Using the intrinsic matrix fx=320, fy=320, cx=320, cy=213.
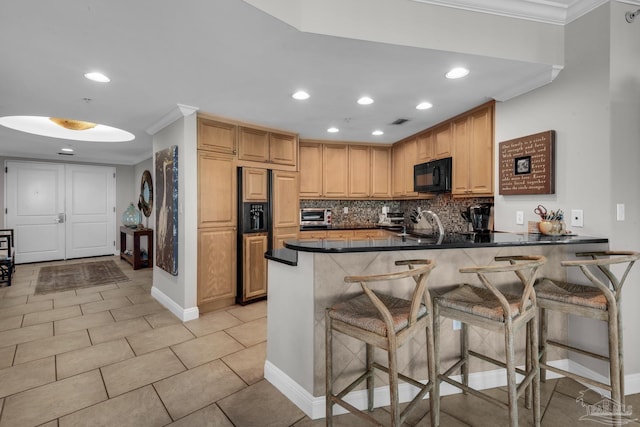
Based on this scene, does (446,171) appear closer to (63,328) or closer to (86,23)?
(86,23)

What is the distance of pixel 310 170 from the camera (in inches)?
191

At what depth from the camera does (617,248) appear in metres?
2.16

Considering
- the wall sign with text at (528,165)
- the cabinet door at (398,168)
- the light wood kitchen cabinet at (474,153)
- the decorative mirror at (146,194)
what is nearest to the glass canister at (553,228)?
the wall sign with text at (528,165)

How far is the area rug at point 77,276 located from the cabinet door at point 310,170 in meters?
3.34

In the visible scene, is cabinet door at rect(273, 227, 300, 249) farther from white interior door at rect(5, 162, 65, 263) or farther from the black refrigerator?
white interior door at rect(5, 162, 65, 263)

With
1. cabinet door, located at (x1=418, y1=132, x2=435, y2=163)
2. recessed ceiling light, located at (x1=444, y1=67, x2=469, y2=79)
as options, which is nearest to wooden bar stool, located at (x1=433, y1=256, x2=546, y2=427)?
recessed ceiling light, located at (x1=444, y1=67, x2=469, y2=79)

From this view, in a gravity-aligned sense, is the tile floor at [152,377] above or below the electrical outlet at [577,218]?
below

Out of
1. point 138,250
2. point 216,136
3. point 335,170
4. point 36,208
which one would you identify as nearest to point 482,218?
point 335,170

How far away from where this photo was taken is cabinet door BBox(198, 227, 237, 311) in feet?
11.8

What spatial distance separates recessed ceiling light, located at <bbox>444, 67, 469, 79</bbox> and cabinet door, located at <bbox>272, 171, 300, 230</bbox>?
7.89 ft

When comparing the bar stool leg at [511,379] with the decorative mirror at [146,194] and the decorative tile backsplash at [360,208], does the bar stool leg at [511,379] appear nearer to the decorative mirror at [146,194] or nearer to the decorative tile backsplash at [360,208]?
the decorative tile backsplash at [360,208]

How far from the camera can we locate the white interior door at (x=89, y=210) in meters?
7.04

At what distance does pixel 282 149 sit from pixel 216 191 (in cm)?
111

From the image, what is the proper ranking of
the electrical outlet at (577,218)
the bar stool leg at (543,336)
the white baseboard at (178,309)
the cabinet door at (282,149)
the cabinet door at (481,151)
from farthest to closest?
1. the cabinet door at (282,149)
2. the white baseboard at (178,309)
3. the cabinet door at (481,151)
4. the electrical outlet at (577,218)
5. the bar stool leg at (543,336)
